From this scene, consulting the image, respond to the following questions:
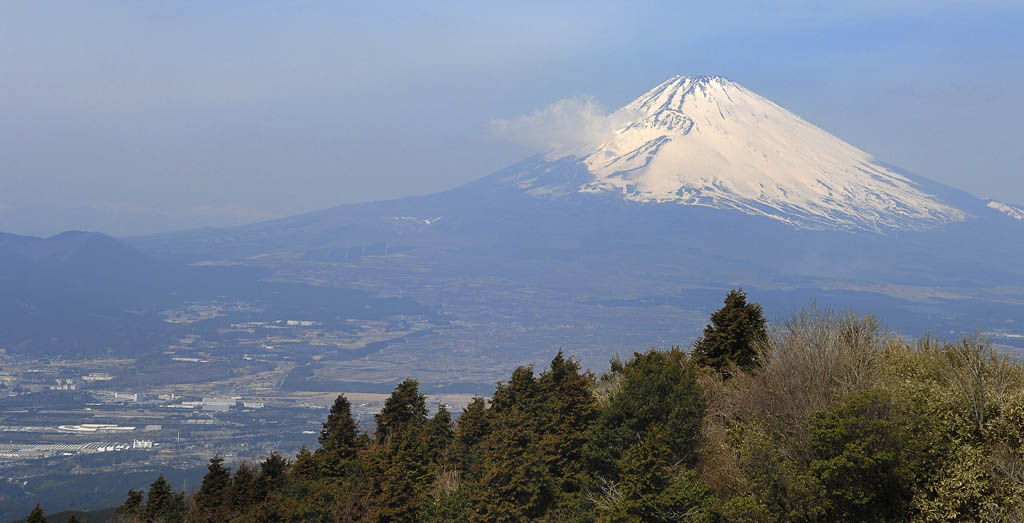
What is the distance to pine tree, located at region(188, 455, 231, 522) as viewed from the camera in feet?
113

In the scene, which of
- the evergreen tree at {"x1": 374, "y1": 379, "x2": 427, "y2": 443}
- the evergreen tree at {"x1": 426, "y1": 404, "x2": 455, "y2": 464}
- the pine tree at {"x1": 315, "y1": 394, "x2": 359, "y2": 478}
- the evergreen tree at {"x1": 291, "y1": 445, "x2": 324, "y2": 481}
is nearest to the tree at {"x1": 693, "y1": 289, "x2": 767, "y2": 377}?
the evergreen tree at {"x1": 426, "y1": 404, "x2": 455, "y2": 464}

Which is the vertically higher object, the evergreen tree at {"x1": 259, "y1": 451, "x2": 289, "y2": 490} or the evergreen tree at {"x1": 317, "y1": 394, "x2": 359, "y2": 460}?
the evergreen tree at {"x1": 317, "y1": 394, "x2": 359, "y2": 460}

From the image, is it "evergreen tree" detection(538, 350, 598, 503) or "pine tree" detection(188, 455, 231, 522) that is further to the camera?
"pine tree" detection(188, 455, 231, 522)

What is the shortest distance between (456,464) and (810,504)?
16.5 m

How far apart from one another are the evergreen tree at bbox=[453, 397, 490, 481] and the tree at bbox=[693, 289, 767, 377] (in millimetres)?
8470

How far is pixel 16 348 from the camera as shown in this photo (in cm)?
19162

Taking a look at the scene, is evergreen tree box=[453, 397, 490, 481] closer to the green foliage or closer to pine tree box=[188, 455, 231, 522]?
the green foliage

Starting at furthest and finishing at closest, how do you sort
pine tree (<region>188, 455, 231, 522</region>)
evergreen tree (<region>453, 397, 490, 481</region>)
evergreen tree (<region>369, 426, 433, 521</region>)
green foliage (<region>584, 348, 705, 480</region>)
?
pine tree (<region>188, 455, 231, 522</region>) < evergreen tree (<region>453, 397, 490, 481</region>) < evergreen tree (<region>369, 426, 433, 521</region>) < green foliage (<region>584, 348, 705, 480</region>)

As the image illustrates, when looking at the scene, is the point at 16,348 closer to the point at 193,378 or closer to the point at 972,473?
the point at 193,378

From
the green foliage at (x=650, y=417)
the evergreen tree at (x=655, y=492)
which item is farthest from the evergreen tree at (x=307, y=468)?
the evergreen tree at (x=655, y=492)

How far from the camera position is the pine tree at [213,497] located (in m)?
34.5

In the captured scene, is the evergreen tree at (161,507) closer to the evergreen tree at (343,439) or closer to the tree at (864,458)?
the evergreen tree at (343,439)

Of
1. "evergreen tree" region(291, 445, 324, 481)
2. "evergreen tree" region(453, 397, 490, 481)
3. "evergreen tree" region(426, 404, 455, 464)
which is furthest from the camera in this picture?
"evergreen tree" region(291, 445, 324, 481)

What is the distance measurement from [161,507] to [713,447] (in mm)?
24536
